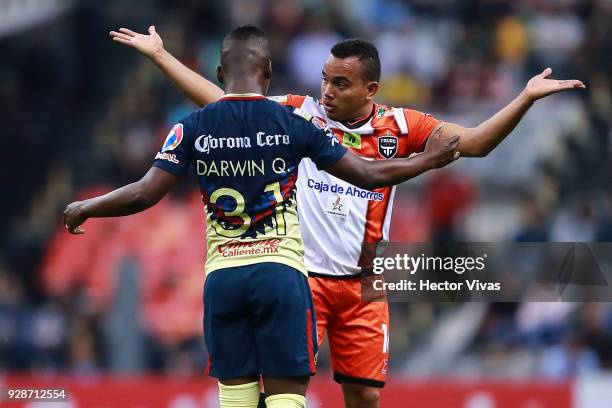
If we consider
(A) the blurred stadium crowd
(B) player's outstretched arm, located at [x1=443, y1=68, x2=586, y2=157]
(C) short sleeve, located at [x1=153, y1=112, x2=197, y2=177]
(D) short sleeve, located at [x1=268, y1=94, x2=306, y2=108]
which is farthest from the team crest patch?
Result: (A) the blurred stadium crowd

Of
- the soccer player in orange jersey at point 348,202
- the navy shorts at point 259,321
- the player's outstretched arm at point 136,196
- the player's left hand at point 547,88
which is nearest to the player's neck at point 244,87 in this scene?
the player's outstretched arm at point 136,196

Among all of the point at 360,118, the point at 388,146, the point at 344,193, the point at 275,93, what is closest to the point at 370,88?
the point at 360,118

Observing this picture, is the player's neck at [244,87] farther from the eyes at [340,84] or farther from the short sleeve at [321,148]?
the eyes at [340,84]

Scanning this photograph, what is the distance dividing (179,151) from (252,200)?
40 cm

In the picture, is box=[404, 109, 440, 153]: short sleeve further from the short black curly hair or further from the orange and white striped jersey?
the short black curly hair

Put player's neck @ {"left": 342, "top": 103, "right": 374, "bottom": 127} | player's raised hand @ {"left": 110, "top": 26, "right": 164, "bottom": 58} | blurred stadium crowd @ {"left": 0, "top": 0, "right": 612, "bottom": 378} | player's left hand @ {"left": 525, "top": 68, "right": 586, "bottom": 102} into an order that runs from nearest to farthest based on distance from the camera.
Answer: player's left hand @ {"left": 525, "top": 68, "right": 586, "bottom": 102} → player's raised hand @ {"left": 110, "top": 26, "right": 164, "bottom": 58} → player's neck @ {"left": 342, "top": 103, "right": 374, "bottom": 127} → blurred stadium crowd @ {"left": 0, "top": 0, "right": 612, "bottom": 378}

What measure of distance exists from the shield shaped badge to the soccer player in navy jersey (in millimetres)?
1118

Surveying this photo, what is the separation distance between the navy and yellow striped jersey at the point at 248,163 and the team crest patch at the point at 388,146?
3.83ft

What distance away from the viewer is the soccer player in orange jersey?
22.2 feet

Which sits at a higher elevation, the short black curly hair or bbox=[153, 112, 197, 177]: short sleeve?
the short black curly hair

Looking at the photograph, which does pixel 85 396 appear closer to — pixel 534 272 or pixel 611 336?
pixel 534 272

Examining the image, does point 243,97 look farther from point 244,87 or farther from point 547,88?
point 547,88

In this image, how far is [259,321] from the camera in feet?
18.3

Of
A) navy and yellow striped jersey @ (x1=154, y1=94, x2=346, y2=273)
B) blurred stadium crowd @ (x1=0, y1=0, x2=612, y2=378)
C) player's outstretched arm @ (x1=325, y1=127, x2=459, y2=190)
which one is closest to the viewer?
navy and yellow striped jersey @ (x1=154, y1=94, x2=346, y2=273)
